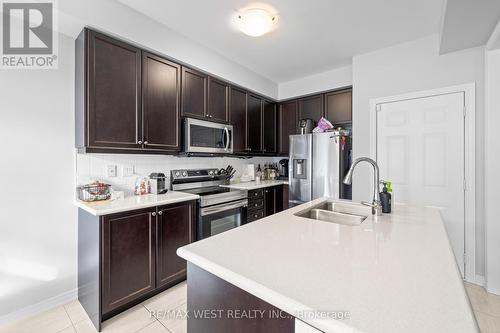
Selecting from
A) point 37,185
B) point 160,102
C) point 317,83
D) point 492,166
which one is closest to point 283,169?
point 317,83

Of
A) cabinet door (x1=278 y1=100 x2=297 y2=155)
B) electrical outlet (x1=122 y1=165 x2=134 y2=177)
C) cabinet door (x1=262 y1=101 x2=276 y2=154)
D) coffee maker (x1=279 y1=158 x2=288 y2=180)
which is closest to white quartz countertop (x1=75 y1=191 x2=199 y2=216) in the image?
electrical outlet (x1=122 y1=165 x2=134 y2=177)

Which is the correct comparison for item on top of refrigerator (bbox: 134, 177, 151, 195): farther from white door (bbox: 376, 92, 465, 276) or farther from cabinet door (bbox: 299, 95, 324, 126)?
white door (bbox: 376, 92, 465, 276)

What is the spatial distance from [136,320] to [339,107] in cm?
341

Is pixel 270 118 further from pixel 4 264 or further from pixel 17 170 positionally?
pixel 4 264

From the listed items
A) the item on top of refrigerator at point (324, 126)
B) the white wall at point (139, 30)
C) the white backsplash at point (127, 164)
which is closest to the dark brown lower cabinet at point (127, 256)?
the white backsplash at point (127, 164)

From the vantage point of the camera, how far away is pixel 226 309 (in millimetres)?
811

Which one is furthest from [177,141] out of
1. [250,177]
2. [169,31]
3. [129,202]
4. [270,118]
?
[270,118]

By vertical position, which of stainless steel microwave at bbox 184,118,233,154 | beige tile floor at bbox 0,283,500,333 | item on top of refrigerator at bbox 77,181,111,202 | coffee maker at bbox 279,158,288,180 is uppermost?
stainless steel microwave at bbox 184,118,233,154

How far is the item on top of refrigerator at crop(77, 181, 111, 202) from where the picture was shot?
191 cm

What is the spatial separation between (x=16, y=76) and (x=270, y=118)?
3.04 meters

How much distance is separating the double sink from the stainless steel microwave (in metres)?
1.47

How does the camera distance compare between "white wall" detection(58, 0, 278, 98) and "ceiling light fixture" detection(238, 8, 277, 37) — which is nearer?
"white wall" detection(58, 0, 278, 98)

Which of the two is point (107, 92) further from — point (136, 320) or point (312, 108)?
point (312, 108)

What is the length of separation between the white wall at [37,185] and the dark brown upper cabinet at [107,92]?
155mm
